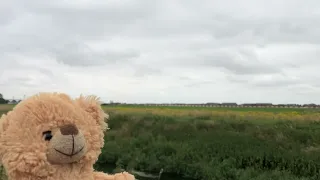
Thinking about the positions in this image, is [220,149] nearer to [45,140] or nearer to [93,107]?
[93,107]

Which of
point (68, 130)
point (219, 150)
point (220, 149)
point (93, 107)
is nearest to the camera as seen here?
point (68, 130)

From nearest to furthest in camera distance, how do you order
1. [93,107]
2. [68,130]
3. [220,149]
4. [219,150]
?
[68,130], [93,107], [219,150], [220,149]

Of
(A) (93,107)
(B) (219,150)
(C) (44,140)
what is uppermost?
A: (A) (93,107)

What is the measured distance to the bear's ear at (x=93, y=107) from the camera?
2.22 meters

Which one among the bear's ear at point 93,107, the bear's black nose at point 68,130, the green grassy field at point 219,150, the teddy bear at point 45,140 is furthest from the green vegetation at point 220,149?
the bear's black nose at point 68,130

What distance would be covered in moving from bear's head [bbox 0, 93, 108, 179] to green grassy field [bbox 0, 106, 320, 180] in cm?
669

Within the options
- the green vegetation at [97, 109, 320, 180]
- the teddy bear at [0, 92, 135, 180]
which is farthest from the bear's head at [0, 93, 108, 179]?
the green vegetation at [97, 109, 320, 180]

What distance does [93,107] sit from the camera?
7.35 feet

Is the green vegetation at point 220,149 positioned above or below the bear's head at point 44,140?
below

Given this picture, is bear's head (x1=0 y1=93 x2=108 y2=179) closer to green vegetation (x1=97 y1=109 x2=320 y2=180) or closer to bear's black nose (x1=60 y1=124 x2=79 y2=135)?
bear's black nose (x1=60 y1=124 x2=79 y2=135)

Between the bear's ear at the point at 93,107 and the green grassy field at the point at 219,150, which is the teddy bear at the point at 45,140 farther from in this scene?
the green grassy field at the point at 219,150

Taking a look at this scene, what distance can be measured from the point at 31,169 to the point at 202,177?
9531mm

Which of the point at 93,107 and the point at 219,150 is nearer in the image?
the point at 93,107

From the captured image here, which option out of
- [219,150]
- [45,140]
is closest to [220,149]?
[219,150]
